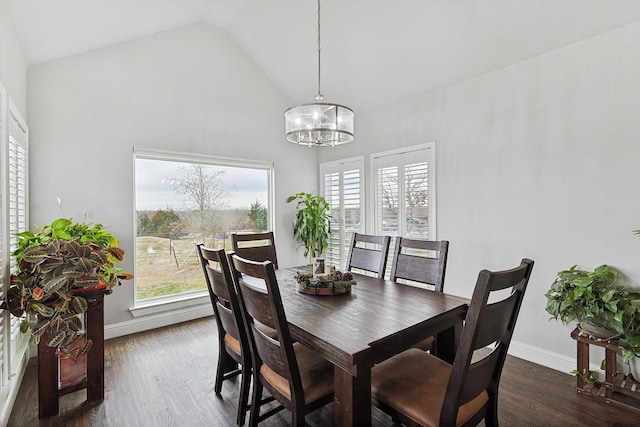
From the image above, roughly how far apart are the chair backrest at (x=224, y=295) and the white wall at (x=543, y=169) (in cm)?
239

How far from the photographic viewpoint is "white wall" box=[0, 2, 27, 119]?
203cm

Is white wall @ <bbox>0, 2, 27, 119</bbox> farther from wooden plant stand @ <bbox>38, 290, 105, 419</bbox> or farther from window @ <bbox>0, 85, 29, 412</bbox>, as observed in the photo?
wooden plant stand @ <bbox>38, 290, 105, 419</bbox>

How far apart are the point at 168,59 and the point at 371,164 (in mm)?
2702

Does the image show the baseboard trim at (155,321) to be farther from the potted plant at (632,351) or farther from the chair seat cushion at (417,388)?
the potted plant at (632,351)

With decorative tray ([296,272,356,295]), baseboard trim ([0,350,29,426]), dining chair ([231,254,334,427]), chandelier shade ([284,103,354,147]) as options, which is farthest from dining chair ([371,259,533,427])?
baseboard trim ([0,350,29,426])

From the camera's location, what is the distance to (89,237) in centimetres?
236

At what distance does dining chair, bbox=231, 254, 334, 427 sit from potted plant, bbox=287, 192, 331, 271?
2.74 meters

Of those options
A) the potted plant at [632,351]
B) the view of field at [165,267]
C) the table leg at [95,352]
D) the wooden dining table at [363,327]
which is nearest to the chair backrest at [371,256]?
the wooden dining table at [363,327]

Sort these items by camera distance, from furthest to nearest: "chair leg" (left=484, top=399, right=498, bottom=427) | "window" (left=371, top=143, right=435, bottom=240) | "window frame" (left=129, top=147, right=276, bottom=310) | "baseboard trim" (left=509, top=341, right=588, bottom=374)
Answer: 1. "window" (left=371, top=143, right=435, bottom=240)
2. "window frame" (left=129, top=147, right=276, bottom=310)
3. "baseboard trim" (left=509, top=341, right=588, bottom=374)
4. "chair leg" (left=484, top=399, right=498, bottom=427)

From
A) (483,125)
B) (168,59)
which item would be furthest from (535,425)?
(168,59)

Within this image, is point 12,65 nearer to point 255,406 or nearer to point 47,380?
point 47,380

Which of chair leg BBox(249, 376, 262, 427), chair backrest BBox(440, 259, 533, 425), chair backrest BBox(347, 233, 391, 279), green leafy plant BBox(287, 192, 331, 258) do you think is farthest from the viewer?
green leafy plant BBox(287, 192, 331, 258)

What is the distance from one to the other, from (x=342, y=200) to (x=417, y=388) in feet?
10.8

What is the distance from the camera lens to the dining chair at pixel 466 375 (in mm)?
1247
